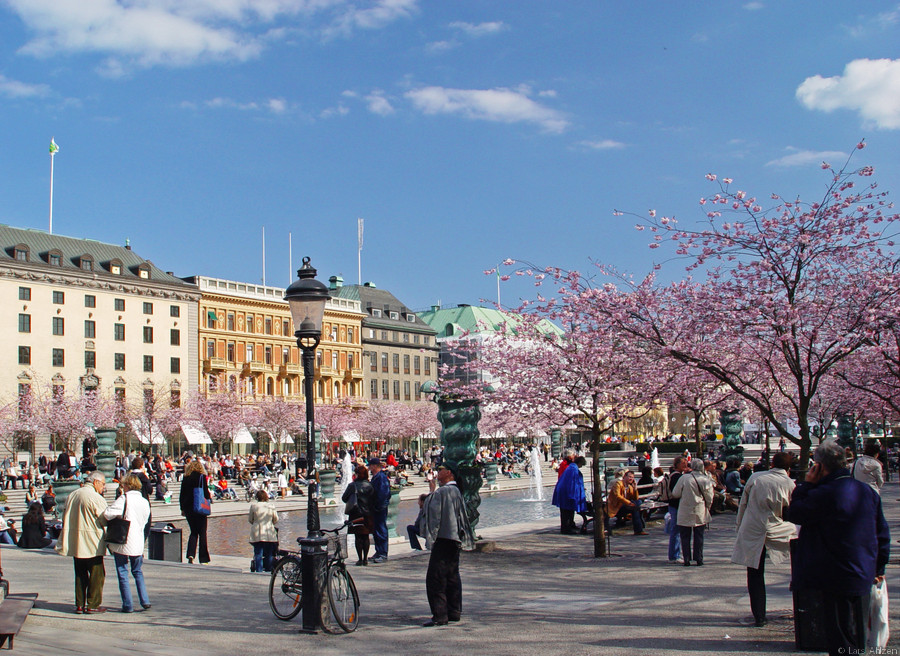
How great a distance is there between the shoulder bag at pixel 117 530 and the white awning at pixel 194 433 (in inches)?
2217

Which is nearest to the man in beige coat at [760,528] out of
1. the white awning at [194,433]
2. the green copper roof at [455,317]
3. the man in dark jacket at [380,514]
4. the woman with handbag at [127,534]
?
the woman with handbag at [127,534]

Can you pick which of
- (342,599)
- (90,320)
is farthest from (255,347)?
(342,599)

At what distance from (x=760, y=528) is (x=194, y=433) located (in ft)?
204

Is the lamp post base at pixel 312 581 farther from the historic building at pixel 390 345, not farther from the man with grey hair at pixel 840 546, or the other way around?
the historic building at pixel 390 345

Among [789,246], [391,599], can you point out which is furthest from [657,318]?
[391,599]

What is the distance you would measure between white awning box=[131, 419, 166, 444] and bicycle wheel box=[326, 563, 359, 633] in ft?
191

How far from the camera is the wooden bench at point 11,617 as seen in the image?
8570 mm

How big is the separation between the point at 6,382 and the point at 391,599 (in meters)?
63.3

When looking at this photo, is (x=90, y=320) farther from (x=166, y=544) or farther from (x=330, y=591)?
(x=330, y=591)

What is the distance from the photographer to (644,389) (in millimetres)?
17891

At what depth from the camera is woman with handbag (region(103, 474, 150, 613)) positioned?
10.8 m

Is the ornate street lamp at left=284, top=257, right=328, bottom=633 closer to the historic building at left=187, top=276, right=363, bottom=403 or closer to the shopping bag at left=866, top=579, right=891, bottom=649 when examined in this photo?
the shopping bag at left=866, top=579, right=891, bottom=649

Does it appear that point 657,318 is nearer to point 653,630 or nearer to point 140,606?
point 653,630

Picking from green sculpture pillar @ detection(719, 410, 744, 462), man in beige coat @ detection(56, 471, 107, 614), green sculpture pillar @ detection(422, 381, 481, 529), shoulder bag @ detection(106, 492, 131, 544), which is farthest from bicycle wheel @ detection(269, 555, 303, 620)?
green sculpture pillar @ detection(719, 410, 744, 462)
